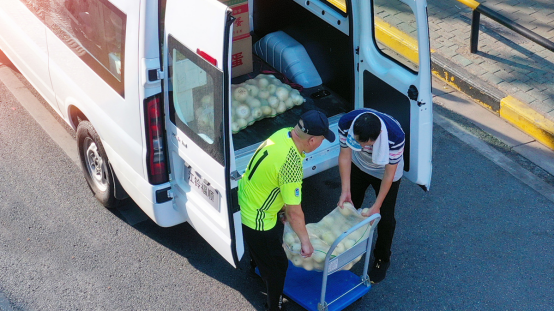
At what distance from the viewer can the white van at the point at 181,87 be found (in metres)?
3.83

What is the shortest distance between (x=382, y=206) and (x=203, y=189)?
1.41 metres

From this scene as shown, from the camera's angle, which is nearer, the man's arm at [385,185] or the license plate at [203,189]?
the license plate at [203,189]

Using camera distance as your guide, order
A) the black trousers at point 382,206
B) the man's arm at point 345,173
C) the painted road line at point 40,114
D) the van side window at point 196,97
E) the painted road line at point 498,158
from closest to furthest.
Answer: the van side window at point 196,97
the man's arm at point 345,173
the black trousers at point 382,206
the painted road line at point 498,158
the painted road line at point 40,114

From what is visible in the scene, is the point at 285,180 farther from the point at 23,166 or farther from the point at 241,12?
the point at 23,166

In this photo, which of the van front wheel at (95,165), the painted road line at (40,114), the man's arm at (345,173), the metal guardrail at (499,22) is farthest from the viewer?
the metal guardrail at (499,22)

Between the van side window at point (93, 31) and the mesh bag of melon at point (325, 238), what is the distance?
165 cm

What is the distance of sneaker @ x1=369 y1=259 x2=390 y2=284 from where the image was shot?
483 cm

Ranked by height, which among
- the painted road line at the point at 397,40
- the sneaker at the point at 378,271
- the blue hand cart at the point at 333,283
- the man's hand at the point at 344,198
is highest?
the painted road line at the point at 397,40

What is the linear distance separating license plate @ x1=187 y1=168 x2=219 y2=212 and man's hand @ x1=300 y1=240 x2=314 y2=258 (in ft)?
2.15

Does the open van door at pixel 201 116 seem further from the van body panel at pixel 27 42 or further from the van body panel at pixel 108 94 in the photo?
the van body panel at pixel 27 42

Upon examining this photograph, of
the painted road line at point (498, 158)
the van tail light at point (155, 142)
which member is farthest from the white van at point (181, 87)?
the painted road line at point (498, 158)

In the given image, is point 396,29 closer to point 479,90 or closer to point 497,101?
point 479,90

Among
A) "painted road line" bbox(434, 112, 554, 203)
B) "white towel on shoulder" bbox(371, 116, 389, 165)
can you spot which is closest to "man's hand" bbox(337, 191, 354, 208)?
"white towel on shoulder" bbox(371, 116, 389, 165)

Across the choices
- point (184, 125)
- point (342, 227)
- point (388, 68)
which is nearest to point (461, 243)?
point (342, 227)
